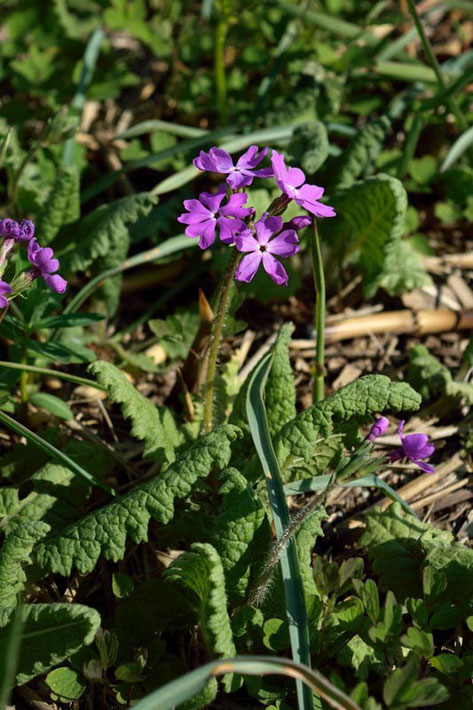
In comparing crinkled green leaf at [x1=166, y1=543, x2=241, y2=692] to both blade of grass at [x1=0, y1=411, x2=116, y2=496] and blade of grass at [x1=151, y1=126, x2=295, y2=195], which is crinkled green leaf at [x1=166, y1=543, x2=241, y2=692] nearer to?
blade of grass at [x1=0, y1=411, x2=116, y2=496]

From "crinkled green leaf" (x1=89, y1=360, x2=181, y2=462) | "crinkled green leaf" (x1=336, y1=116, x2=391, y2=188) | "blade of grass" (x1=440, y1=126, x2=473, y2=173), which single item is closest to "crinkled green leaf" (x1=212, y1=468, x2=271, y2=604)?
"crinkled green leaf" (x1=89, y1=360, x2=181, y2=462)

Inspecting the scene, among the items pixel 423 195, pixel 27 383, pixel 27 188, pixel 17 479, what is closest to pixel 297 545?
pixel 17 479

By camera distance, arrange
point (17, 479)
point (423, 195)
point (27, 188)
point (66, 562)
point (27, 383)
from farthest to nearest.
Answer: point (423, 195)
point (27, 188)
point (27, 383)
point (17, 479)
point (66, 562)

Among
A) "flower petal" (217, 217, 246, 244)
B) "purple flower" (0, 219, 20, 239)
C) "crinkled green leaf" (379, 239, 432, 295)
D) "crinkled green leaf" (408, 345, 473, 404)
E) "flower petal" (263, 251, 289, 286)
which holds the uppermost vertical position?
"purple flower" (0, 219, 20, 239)

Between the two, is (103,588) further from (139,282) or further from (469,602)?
(139,282)

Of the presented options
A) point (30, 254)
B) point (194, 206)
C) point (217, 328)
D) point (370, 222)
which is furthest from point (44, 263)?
point (370, 222)
